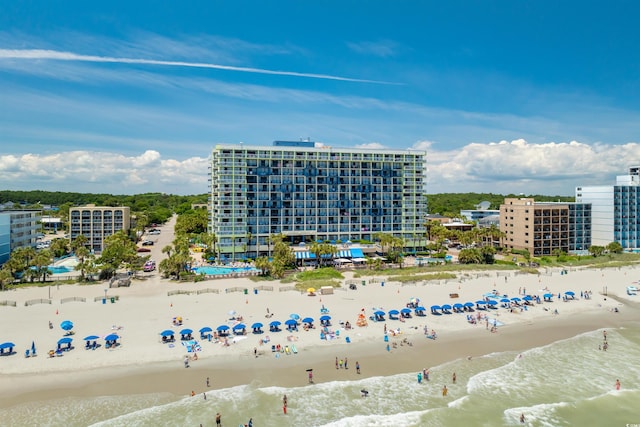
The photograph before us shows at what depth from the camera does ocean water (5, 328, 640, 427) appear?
94.9ft

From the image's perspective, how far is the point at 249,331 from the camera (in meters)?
45.8

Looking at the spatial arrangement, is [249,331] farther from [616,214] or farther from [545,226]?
[616,214]

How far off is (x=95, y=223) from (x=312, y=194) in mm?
60599

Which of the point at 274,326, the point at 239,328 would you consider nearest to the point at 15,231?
the point at 239,328

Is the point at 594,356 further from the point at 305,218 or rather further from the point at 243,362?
the point at 305,218

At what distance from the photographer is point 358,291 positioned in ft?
212

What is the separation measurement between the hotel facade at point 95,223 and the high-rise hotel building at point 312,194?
97.8 ft

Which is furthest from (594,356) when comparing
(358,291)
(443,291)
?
(358,291)

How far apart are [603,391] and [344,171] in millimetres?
74929

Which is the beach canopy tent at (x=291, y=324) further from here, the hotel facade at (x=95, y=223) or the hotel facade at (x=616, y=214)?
the hotel facade at (x=616, y=214)

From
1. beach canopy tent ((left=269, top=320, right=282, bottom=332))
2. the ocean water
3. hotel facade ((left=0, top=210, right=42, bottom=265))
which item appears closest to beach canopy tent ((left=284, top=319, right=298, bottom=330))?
beach canopy tent ((left=269, top=320, right=282, bottom=332))

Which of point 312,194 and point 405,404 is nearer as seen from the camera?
point 405,404

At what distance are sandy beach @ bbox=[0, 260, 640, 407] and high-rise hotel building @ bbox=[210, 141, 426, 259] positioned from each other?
2794 centimetres

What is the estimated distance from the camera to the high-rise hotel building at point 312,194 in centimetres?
9544
